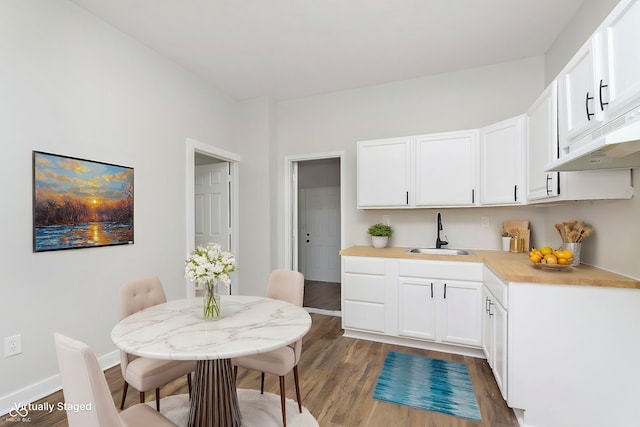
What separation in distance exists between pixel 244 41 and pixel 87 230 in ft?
7.04

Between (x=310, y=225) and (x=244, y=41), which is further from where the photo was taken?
(x=310, y=225)

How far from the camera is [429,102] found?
11.7 ft

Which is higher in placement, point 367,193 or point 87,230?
point 367,193

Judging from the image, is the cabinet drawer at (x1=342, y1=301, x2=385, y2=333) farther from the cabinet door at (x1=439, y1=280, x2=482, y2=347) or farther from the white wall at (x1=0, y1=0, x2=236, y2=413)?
the white wall at (x1=0, y1=0, x2=236, y2=413)

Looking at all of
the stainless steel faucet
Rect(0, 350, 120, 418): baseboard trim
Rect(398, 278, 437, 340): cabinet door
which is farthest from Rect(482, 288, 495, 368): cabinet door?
Rect(0, 350, 120, 418): baseboard trim

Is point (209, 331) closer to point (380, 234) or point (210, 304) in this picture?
point (210, 304)

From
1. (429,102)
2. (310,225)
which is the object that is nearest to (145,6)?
(429,102)

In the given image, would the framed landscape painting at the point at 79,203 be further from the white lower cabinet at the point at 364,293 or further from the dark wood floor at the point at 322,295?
the dark wood floor at the point at 322,295

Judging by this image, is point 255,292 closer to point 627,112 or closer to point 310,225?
point 310,225

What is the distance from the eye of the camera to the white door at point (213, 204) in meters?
4.16

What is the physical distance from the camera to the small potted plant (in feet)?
11.4

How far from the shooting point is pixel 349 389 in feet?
7.48

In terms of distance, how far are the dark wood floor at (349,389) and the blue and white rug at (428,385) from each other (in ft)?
0.19

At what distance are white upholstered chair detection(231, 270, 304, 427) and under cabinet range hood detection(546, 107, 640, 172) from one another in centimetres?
176
